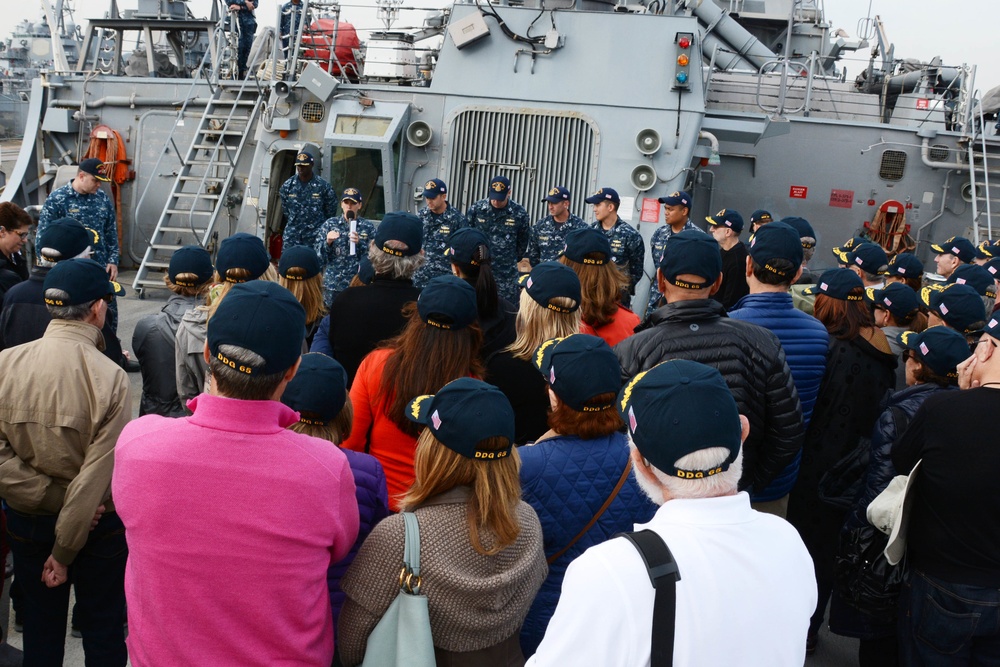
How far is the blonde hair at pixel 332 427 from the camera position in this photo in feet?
8.80

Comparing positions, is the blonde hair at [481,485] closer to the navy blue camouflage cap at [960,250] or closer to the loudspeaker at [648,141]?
the navy blue camouflage cap at [960,250]

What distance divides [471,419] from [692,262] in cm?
148

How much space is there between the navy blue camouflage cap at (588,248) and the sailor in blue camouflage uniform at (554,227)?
2.76 m

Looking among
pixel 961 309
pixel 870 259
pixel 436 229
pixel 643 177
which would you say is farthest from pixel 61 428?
pixel 643 177

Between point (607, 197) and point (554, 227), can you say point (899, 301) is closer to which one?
point (607, 197)

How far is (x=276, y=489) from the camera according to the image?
1.95 metres

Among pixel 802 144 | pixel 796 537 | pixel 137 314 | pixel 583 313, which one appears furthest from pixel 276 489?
pixel 802 144

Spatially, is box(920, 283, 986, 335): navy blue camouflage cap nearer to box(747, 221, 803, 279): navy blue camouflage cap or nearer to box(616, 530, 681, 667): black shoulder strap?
box(747, 221, 803, 279): navy blue camouflage cap

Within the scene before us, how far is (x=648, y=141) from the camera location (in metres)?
7.85

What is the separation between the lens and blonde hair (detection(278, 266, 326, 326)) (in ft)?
14.9

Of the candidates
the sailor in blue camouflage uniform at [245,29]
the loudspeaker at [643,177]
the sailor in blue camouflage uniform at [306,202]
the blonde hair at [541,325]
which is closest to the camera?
the blonde hair at [541,325]

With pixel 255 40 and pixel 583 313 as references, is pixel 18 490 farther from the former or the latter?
pixel 255 40

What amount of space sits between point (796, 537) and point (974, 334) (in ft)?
→ 9.84

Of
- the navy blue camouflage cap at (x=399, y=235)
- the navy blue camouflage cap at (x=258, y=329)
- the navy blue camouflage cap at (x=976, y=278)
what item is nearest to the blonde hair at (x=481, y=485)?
the navy blue camouflage cap at (x=258, y=329)
